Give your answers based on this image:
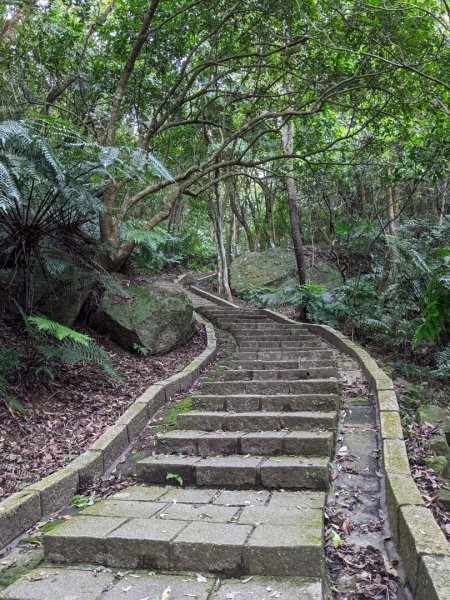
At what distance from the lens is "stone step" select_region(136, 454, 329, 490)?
3.86m

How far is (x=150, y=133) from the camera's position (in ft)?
27.8

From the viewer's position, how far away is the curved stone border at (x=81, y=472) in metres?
3.35

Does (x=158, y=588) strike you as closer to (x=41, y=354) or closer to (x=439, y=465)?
(x=439, y=465)

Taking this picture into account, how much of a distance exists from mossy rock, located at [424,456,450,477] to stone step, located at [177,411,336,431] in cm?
92

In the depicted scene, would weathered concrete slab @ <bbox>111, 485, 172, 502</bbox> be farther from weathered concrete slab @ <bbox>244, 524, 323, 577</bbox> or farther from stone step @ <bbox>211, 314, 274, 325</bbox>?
stone step @ <bbox>211, 314, 274, 325</bbox>

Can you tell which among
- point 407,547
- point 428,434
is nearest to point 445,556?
point 407,547

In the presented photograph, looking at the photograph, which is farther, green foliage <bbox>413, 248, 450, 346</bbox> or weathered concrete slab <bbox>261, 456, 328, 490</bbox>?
green foliage <bbox>413, 248, 450, 346</bbox>

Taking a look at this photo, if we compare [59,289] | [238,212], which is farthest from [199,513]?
[238,212]

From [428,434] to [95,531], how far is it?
10.6 feet

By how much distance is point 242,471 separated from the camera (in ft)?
13.1

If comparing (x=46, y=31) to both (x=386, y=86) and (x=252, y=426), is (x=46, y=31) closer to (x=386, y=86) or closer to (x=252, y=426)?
(x=386, y=86)

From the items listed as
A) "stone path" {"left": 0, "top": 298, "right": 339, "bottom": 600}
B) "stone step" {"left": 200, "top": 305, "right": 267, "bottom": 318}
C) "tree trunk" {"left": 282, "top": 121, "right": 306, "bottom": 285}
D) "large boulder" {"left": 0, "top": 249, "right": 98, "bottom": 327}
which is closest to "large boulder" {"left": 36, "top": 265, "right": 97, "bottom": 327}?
"large boulder" {"left": 0, "top": 249, "right": 98, "bottom": 327}

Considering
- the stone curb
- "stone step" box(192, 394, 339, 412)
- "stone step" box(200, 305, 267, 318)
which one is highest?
the stone curb

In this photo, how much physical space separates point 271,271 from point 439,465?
45.8 ft
